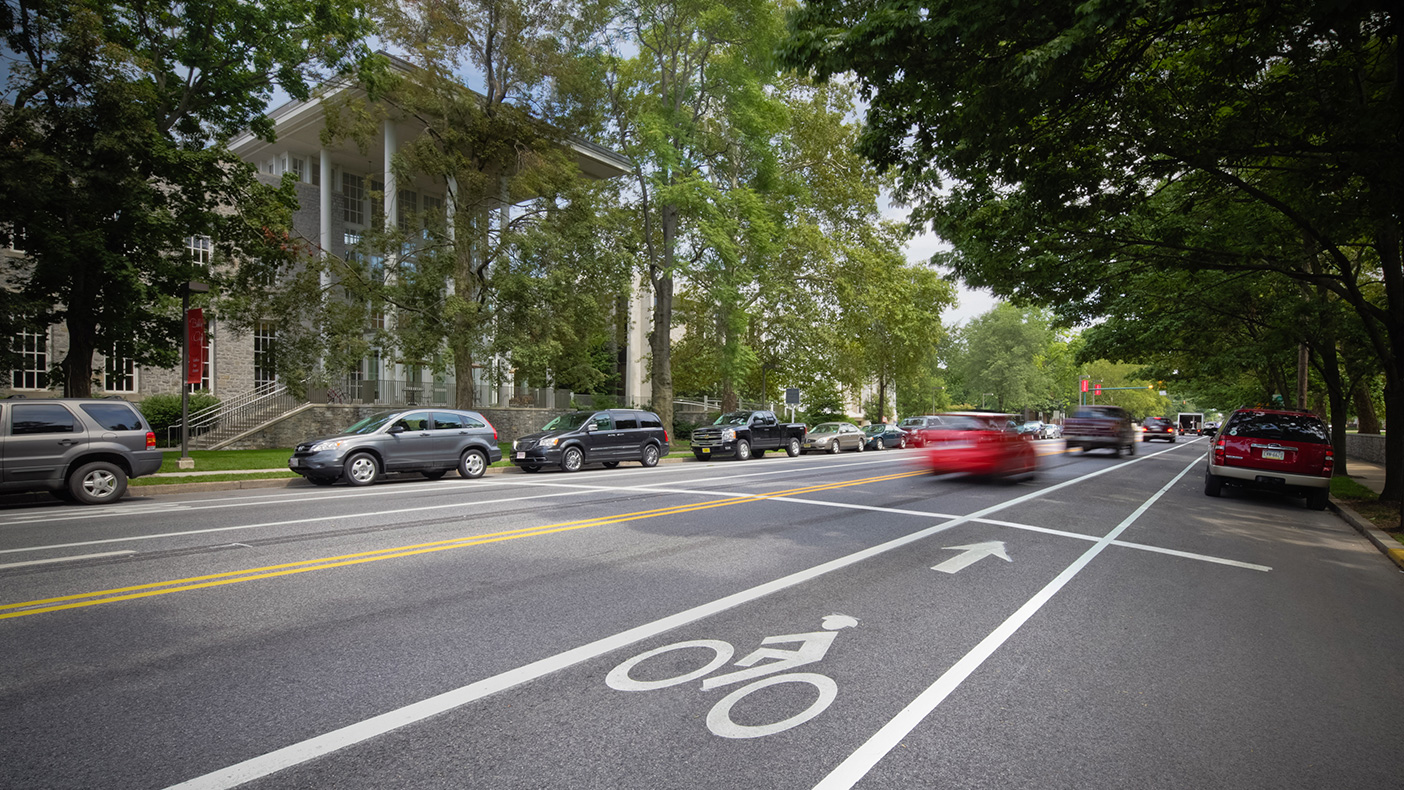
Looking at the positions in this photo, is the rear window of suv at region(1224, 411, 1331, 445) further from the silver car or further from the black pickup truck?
the silver car

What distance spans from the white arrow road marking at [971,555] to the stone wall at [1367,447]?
96.3 ft

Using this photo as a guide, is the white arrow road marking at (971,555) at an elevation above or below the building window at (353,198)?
below

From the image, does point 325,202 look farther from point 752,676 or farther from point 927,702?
point 927,702

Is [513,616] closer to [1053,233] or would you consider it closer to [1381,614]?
[1381,614]

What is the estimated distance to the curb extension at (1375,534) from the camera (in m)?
8.53

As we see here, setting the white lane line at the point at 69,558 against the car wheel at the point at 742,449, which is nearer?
the white lane line at the point at 69,558

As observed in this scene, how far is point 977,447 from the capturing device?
1458cm

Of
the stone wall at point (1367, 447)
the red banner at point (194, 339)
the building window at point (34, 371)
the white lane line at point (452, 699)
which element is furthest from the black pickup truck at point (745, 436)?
the stone wall at point (1367, 447)

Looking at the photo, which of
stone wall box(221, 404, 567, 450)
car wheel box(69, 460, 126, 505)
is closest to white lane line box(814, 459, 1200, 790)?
car wheel box(69, 460, 126, 505)

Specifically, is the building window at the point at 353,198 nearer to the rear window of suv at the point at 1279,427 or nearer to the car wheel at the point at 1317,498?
the rear window of suv at the point at 1279,427

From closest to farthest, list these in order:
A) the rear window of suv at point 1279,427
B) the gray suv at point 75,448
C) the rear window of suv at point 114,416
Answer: the gray suv at point 75,448 → the rear window of suv at point 114,416 → the rear window of suv at point 1279,427

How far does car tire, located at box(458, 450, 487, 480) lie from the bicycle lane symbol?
13.4m

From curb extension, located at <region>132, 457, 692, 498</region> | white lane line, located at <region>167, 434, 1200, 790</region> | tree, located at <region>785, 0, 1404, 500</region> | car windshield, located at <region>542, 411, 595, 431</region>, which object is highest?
tree, located at <region>785, 0, 1404, 500</region>

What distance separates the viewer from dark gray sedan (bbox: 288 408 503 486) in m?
14.5
